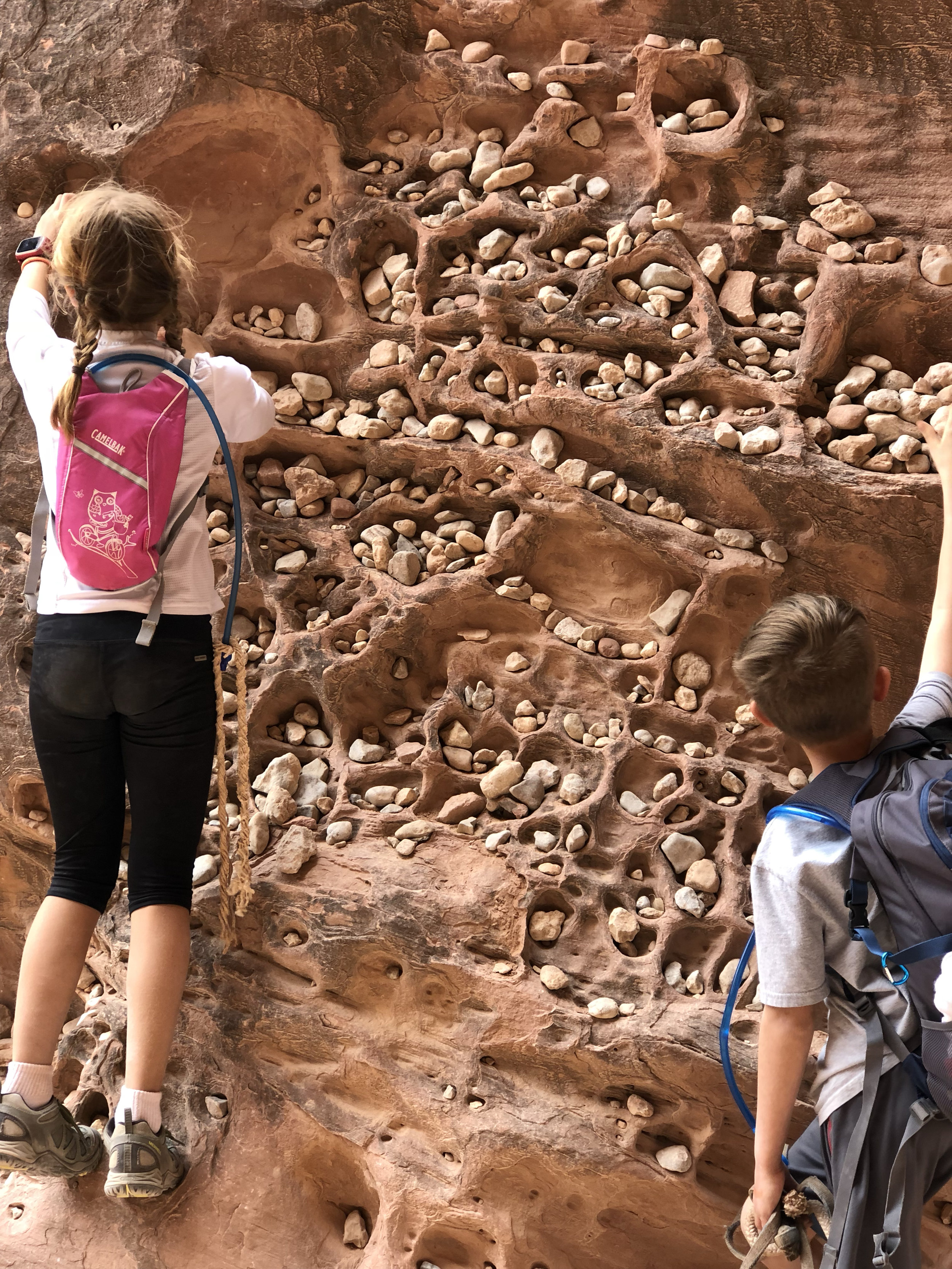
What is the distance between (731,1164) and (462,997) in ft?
1.94

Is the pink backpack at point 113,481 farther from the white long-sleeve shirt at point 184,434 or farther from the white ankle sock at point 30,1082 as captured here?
the white ankle sock at point 30,1082

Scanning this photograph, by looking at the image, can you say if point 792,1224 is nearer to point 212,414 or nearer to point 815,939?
point 815,939

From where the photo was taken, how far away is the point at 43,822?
245cm

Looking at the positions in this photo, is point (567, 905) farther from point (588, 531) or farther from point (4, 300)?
point (4, 300)

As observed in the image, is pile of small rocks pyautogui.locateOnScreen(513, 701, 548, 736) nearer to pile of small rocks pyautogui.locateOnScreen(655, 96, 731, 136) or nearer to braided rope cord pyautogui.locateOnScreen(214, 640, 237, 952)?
braided rope cord pyautogui.locateOnScreen(214, 640, 237, 952)

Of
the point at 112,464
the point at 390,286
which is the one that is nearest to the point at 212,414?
the point at 112,464

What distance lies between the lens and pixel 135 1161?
73.5 inches

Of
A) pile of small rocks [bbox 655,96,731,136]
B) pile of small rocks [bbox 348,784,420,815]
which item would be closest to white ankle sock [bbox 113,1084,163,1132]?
pile of small rocks [bbox 348,784,420,815]

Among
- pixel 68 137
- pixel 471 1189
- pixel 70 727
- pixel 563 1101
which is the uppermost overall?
pixel 68 137

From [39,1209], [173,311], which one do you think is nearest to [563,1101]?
[39,1209]

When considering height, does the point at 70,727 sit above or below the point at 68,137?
below

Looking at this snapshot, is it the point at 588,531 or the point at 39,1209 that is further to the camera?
the point at 588,531

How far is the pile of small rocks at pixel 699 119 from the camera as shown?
7.98 feet

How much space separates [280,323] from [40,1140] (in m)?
1.88
